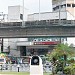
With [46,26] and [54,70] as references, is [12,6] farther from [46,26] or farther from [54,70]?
[54,70]

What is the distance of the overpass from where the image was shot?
6221cm

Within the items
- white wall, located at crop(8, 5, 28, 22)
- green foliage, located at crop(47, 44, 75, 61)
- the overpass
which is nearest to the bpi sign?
green foliage, located at crop(47, 44, 75, 61)

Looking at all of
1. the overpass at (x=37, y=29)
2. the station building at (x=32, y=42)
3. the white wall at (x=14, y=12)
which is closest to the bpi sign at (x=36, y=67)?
the overpass at (x=37, y=29)

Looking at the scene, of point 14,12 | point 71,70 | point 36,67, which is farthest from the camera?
point 14,12

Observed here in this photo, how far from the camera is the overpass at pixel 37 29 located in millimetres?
62206

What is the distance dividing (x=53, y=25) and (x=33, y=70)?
41369 mm

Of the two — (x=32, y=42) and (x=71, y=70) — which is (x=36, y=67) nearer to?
(x=71, y=70)

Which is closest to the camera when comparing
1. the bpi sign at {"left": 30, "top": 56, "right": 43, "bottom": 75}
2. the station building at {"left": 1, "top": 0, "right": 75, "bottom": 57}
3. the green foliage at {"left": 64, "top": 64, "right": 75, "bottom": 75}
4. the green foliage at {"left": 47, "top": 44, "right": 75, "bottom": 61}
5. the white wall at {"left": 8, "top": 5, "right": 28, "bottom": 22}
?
the bpi sign at {"left": 30, "top": 56, "right": 43, "bottom": 75}

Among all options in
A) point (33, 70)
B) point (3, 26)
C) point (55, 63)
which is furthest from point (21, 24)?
point (33, 70)

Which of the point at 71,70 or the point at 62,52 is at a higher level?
the point at 62,52

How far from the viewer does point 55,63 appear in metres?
32.7

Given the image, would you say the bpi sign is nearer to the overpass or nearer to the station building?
the overpass

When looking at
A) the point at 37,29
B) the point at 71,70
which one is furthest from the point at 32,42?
the point at 71,70

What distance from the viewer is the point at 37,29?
64.2 meters
